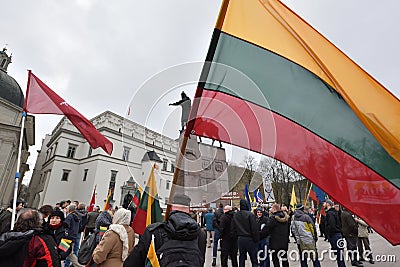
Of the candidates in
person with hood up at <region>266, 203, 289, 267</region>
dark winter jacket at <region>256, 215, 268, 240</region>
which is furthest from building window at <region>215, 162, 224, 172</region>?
dark winter jacket at <region>256, 215, 268, 240</region>

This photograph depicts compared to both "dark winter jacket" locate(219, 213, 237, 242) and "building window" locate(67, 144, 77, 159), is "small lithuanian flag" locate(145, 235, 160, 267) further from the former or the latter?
"building window" locate(67, 144, 77, 159)

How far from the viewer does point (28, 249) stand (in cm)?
266

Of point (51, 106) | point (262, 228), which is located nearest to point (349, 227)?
point (262, 228)

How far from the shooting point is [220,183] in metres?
2.81

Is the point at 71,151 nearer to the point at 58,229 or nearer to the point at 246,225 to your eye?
the point at 58,229

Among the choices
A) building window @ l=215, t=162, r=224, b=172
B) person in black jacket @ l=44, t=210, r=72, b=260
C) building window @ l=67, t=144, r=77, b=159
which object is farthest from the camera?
building window @ l=67, t=144, r=77, b=159

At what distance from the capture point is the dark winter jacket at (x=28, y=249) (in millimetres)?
2459

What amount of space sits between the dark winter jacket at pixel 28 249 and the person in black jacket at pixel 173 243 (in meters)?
1.31

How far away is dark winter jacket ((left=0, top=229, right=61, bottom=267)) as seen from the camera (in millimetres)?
2459

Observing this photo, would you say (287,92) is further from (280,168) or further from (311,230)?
(280,168)

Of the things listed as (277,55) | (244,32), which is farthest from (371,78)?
(244,32)

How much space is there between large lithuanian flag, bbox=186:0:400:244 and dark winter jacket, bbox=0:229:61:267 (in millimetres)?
2170

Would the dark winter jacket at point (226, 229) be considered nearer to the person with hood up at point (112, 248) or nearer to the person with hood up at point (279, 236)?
the person with hood up at point (279, 236)

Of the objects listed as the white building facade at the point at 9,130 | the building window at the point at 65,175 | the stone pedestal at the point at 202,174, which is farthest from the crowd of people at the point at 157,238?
the building window at the point at 65,175
